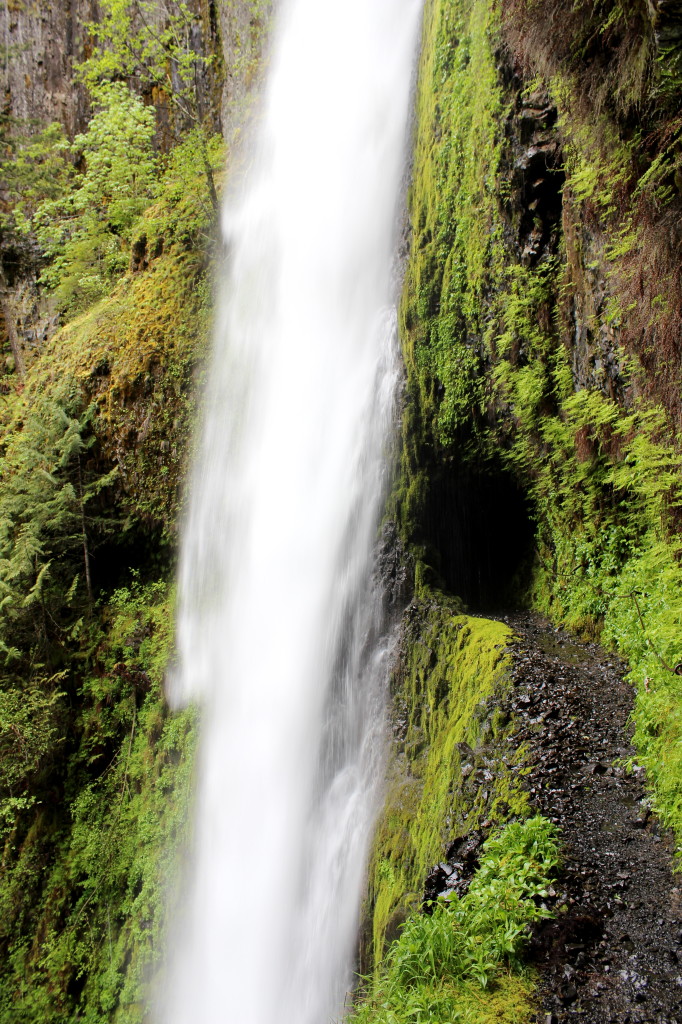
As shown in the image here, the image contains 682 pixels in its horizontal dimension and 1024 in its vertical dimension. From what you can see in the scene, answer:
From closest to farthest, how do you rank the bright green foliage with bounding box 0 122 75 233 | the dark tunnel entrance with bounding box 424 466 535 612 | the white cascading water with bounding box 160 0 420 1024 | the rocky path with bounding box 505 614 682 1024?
the rocky path with bounding box 505 614 682 1024 → the white cascading water with bounding box 160 0 420 1024 → the dark tunnel entrance with bounding box 424 466 535 612 → the bright green foliage with bounding box 0 122 75 233

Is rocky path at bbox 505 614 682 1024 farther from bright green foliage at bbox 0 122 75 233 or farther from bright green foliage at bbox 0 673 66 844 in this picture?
bright green foliage at bbox 0 122 75 233

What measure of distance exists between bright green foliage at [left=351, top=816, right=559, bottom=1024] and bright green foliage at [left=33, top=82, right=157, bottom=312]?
1472 cm

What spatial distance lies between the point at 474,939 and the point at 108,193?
56.5 ft

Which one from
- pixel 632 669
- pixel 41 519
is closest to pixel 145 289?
pixel 41 519

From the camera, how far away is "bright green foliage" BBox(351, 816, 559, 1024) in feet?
10.0

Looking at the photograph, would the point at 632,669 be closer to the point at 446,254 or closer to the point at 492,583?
the point at 492,583

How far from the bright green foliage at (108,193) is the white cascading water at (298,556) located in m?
5.01

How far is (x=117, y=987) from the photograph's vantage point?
861 cm

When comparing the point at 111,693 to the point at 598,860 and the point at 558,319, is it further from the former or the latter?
the point at 598,860

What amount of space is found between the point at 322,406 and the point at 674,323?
4812mm

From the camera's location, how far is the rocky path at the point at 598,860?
2754 mm

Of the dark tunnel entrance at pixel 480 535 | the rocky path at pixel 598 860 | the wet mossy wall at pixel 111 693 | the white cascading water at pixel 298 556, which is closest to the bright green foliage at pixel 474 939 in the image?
the rocky path at pixel 598 860

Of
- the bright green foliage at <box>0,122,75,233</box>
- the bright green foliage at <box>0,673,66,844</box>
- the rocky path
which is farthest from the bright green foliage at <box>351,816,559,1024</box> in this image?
the bright green foliage at <box>0,122,75,233</box>

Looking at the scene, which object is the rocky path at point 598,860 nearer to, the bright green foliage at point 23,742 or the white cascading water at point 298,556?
the white cascading water at point 298,556
